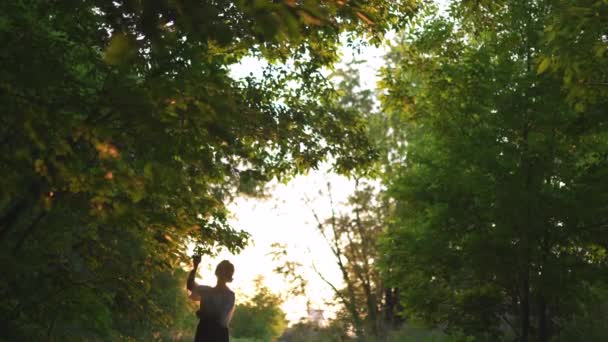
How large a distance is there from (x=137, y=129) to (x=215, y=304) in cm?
356

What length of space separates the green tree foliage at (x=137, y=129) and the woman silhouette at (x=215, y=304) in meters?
0.61

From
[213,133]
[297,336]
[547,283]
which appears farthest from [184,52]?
[297,336]

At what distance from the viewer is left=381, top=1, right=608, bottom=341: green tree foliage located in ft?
38.4

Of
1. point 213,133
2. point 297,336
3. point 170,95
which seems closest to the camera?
point 170,95

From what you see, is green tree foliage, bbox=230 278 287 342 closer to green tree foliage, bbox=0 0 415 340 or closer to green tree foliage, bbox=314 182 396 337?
green tree foliage, bbox=314 182 396 337

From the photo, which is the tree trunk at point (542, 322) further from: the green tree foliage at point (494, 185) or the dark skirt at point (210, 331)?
the dark skirt at point (210, 331)

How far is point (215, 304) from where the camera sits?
764 cm

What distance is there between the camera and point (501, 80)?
40.8 feet

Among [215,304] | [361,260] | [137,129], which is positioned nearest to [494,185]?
[215,304]

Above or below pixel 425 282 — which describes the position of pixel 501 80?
above

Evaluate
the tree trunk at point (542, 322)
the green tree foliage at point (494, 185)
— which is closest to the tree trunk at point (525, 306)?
the green tree foliage at point (494, 185)

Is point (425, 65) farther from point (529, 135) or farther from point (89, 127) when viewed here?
point (89, 127)

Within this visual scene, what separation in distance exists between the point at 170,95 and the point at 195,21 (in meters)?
1.29

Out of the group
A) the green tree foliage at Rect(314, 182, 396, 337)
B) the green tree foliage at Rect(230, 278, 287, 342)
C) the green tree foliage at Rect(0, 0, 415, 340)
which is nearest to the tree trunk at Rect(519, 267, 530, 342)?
the green tree foliage at Rect(0, 0, 415, 340)
